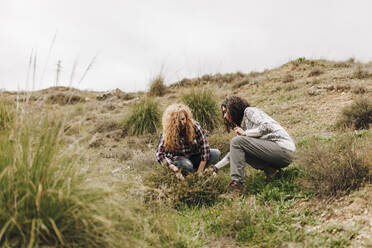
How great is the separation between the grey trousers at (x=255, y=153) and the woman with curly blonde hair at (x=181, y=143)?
515mm

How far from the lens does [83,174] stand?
7.40ft

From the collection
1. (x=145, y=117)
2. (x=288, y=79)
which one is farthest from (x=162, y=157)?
(x=288, y=79)

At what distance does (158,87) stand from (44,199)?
33.0 feet

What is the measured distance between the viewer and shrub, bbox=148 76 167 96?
11.3 metres

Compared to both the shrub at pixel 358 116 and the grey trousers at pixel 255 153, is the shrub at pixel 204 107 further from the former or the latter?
the grey trousers at pixel 255 153

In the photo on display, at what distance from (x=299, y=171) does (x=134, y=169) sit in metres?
2.98

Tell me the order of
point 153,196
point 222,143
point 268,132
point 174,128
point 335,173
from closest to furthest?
point 335,173, point 153,196, point 268,132, point 174,128, point 222,143

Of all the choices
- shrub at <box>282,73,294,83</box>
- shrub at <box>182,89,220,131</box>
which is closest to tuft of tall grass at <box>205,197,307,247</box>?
shrub at <box>182,89,220,131</box>

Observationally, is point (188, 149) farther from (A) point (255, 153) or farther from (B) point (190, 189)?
(A) point (255, 153)

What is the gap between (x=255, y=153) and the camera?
161 inches

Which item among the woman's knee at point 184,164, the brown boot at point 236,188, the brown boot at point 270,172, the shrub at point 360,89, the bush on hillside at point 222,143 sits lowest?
the brown boot at point 236,188

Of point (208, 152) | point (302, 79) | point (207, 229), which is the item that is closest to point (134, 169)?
point (208, 152)

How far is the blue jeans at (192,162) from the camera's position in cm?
452

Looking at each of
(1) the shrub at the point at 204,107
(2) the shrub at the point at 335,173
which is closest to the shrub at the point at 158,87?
(1) the shrub at the point at 204,107
